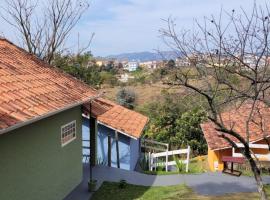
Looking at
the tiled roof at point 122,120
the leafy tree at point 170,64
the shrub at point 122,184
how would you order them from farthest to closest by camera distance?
1. the tiled roof at point 122,120
2. the shrub at point 122,184
3. the leafy tree at point 170,64

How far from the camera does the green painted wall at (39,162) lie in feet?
29.7

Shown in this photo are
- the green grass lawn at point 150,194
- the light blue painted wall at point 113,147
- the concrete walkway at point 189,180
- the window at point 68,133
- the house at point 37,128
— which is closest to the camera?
the house at point 37,128

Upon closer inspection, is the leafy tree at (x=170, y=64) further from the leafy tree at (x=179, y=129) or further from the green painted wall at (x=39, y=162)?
the leafy tree at (x=179, y=129)

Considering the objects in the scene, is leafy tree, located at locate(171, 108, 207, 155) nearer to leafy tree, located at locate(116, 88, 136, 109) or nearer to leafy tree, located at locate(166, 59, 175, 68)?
leafy tree, located at locate(116, 88, 136, 109)

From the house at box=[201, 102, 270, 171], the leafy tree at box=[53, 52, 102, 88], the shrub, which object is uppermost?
the leafy tree at box=[53, 52, 102, 88]

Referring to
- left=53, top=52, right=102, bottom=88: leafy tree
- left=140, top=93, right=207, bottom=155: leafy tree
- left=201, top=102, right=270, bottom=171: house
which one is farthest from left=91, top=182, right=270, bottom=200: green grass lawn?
left=53, top=52, right=102, bottom=88: leafy tree

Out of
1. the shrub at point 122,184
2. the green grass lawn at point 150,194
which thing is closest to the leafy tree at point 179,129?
the green grass lawn at point 150,194

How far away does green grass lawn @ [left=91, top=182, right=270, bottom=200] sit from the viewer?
13438 mm

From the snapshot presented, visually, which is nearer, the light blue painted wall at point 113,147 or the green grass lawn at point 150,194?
the green grass lawn at point 150,194

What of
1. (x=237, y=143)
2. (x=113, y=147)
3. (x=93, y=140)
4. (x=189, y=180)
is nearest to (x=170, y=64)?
(x=189, y=180)

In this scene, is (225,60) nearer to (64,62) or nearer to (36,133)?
(36,133)

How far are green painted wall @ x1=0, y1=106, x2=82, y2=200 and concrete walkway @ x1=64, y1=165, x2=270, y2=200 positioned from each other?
3.93 feet

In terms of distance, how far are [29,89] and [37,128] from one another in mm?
971

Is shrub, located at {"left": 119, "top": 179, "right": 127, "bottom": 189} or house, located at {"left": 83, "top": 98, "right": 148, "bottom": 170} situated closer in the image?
shrub, located at {"left": 119, "top": 179, "right": 127, "bottom": 189}
